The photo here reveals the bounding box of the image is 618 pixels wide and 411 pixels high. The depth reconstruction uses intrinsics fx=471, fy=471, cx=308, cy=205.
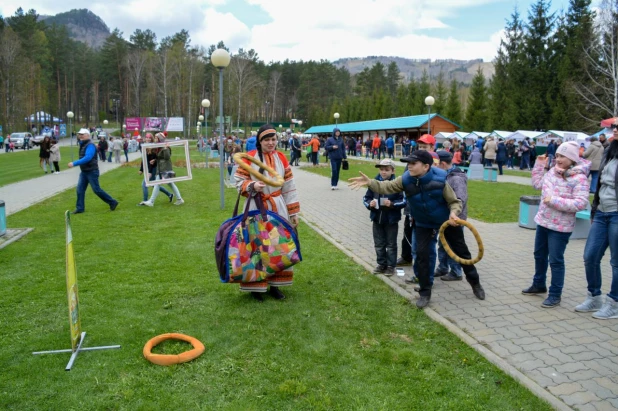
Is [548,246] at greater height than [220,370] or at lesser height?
greater

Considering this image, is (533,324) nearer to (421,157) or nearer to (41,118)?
(421,157)

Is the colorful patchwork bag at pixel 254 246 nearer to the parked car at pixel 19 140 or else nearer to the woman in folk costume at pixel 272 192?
the woman in folk costume at pixel 272 192

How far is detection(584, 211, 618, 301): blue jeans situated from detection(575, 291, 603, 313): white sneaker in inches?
2.2

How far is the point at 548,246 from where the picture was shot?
208 inches

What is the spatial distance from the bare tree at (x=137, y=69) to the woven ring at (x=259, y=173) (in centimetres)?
7491

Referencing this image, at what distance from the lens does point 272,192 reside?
507cm

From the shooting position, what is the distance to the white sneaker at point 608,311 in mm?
4863

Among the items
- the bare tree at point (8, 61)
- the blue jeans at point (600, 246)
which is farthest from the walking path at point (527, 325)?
the bare tree at point (8, 61)

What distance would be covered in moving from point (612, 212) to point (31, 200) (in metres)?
13.8

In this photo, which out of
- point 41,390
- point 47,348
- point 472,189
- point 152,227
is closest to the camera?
point 41,390

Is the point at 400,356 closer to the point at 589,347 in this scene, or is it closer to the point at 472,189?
the point at 589,347

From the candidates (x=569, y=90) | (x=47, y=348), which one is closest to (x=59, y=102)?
(x=569, y=90)

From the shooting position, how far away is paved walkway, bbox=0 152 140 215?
1262 cm

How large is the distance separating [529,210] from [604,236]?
495 centimetres
